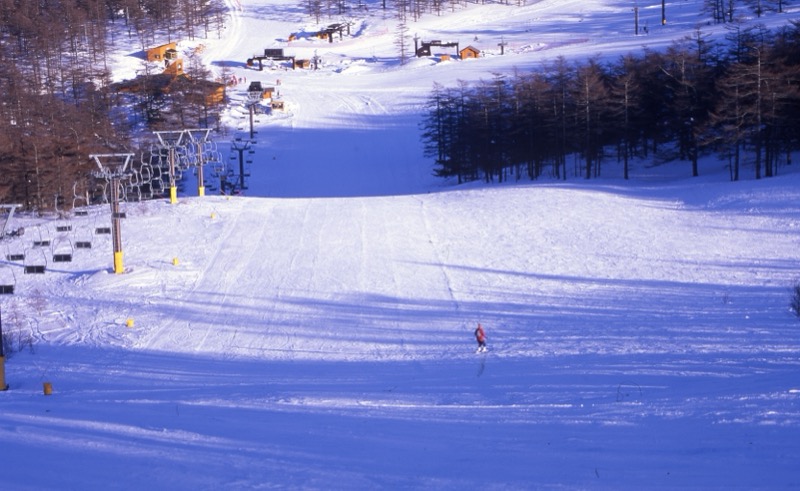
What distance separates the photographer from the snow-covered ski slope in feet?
22.9

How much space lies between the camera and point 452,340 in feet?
55.9

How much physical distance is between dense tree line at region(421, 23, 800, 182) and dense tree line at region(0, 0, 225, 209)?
2130 cm

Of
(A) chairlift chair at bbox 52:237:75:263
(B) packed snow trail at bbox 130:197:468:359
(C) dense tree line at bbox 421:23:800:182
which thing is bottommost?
(B) packed snow trail at bbox 130:197:468:359

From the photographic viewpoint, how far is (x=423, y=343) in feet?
55.6

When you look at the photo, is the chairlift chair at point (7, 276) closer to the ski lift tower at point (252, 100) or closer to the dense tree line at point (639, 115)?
the ski lift tower at point (252, 100)

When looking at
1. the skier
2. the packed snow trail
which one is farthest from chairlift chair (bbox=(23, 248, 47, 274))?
the skier

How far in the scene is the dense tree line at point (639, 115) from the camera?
116 ft

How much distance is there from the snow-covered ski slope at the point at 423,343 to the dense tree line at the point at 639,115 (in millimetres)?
2202

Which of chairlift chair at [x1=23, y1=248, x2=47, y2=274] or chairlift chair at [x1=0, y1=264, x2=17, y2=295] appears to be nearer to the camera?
chairlift chair at [x1=0, y1=264, x2=17, y2=295]

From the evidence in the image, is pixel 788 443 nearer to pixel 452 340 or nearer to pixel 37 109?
pixel 452 340

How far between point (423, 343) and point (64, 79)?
72.0 metres

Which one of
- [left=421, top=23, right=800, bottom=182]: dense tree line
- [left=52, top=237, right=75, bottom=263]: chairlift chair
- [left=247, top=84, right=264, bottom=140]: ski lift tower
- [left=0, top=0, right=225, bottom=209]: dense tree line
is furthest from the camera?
[left=247, top=84, right=264, bottom=140]: ski lift tower

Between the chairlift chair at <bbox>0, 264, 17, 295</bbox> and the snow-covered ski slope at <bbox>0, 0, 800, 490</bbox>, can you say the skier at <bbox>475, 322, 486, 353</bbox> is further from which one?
the chairlift chair at <bbox>0, 264, 17, 295</bbox>

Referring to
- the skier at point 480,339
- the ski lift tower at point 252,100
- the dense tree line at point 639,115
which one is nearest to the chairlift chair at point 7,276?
the skier at point 480,339
